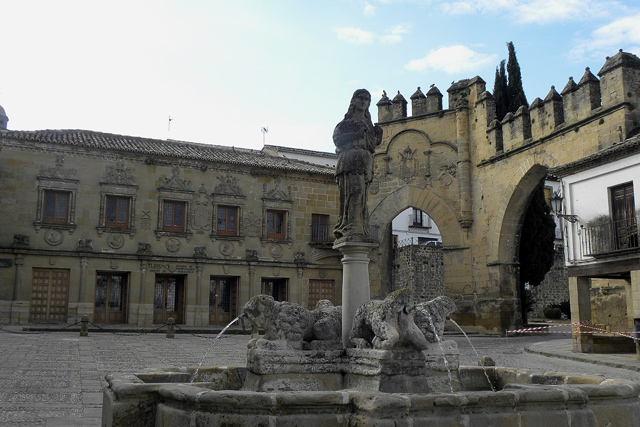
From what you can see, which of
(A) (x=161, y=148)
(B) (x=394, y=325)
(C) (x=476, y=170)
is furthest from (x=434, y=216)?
(B) (x=394, y=325)

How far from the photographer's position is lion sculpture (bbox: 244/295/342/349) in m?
5.44

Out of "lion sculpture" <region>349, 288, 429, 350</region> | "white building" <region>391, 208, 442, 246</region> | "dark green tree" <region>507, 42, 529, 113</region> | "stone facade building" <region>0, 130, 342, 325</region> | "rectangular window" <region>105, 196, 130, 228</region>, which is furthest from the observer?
"white building" <region>391, 208, 442, 246</region>

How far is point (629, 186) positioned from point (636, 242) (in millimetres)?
1358

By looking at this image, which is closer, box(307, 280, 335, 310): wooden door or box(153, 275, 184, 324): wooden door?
box(153, 275, 184, 324): wooden door

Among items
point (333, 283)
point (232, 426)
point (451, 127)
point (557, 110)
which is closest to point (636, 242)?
point (557, 110)

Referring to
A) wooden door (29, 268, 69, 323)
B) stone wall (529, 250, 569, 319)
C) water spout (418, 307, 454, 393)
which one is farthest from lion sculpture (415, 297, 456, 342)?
stone wall (529, 250, 569, 319)

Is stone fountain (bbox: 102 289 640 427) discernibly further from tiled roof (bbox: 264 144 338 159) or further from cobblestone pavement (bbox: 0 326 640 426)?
tiled roof (bbox: 264 144 338 159)

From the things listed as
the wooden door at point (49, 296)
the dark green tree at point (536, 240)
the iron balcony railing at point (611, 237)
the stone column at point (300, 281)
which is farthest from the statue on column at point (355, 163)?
the stone column at point (300, 281)

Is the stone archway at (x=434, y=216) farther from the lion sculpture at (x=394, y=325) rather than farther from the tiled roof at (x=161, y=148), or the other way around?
the lion sculpture at (x=394, y=325)

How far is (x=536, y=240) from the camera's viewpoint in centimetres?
2312

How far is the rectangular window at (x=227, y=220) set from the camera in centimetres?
2402

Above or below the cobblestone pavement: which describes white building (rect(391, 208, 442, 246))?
above

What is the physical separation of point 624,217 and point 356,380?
1120 cm

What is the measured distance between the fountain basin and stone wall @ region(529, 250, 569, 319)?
3039 centimetres
